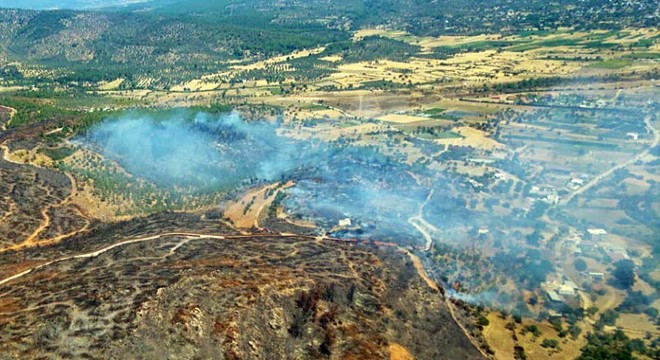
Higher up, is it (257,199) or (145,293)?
(145,293)

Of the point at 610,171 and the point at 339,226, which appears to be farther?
the point at 610,171

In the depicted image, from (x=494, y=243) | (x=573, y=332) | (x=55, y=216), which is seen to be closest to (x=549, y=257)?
(x=494, y=243)

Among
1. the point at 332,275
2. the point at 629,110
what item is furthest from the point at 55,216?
the point at 629,110

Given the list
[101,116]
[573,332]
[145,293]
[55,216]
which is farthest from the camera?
[101,116]

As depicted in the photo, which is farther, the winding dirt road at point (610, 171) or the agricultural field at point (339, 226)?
the winding dirt road at point (610, 171)

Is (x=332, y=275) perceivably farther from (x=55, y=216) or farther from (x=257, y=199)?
(x=55, y=216)

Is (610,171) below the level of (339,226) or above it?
above

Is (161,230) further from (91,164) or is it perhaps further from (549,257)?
(549,257)

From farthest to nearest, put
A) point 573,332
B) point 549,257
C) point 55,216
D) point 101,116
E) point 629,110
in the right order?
point 629,110
point 101,116
point 55,216
point 549,257
point 573,332

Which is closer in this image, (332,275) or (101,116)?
(332,275)

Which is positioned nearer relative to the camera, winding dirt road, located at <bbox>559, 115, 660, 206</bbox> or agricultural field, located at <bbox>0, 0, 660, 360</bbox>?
agricultural field, located at <bbox>0, 0, 660, 360</bbox>
